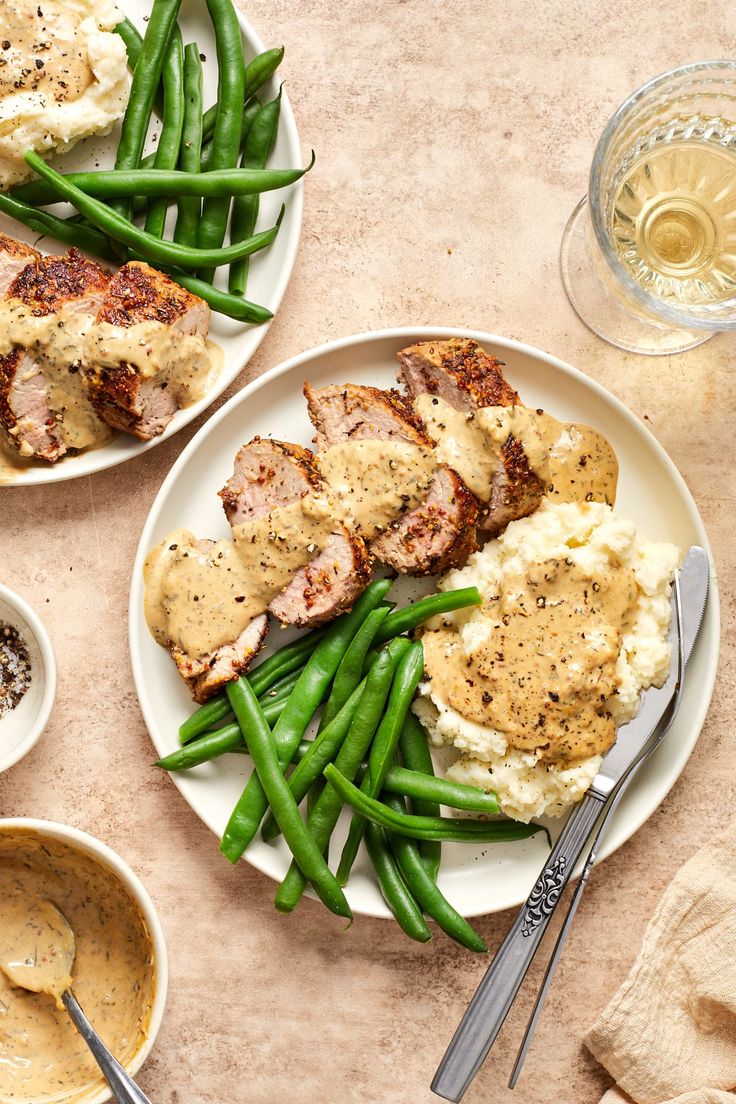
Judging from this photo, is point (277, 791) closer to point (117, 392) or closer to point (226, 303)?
point (117, 392)

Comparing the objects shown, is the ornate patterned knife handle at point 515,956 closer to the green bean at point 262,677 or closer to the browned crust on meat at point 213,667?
the green bean at point 262,677

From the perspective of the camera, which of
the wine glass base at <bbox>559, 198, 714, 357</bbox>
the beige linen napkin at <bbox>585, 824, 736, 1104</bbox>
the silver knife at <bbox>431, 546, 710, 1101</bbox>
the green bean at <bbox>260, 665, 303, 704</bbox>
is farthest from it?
the wine glass base at <bbox>559, 198, 714, 357</bbox>

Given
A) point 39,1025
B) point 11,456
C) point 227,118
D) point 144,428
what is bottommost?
point 39,1025

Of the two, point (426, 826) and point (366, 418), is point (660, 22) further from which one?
point (426, 826)

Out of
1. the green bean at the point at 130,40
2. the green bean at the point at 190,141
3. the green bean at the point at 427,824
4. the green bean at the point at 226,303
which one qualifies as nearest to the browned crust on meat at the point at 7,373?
→ the green bean at the point at 226,303

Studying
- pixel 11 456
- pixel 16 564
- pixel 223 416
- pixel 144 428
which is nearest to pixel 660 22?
pixel 223 416

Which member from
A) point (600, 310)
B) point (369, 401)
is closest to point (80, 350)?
point (369, 401)

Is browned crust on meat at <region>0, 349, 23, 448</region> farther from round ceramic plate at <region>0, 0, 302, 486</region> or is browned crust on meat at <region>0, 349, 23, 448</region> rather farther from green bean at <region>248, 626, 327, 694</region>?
green bean at <region>248, 626, 327, 694</region>

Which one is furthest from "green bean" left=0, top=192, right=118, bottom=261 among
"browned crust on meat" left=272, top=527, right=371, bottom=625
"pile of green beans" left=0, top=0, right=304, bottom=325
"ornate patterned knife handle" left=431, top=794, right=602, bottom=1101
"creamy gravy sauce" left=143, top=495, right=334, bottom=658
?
"ornate patterned knife handle" left=431, top=794, right=602, bottom=1101
